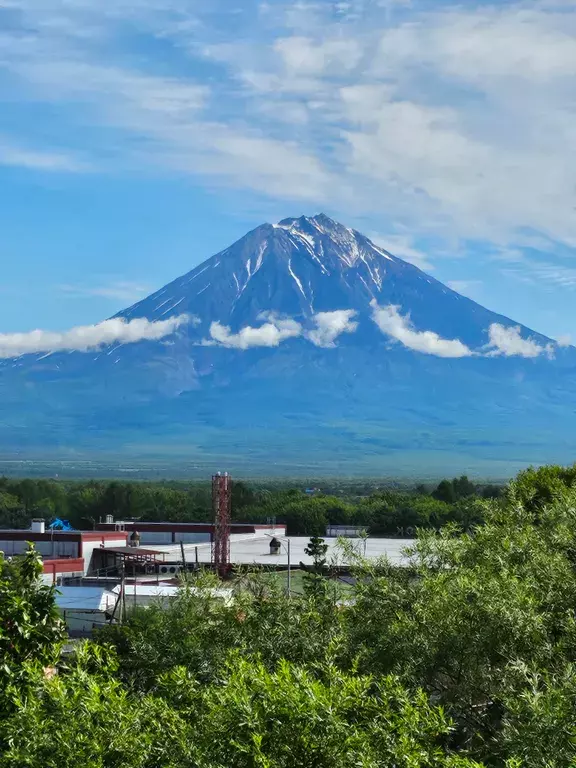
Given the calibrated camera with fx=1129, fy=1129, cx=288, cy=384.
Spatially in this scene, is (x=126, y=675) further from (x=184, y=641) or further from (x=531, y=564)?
(x=531, y=564)

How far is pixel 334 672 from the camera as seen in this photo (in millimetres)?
11945

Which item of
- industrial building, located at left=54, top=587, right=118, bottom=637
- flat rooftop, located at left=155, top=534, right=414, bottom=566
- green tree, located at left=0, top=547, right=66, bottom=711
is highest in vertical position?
green tree, located at left=0, top=547, right=66, bottom=711

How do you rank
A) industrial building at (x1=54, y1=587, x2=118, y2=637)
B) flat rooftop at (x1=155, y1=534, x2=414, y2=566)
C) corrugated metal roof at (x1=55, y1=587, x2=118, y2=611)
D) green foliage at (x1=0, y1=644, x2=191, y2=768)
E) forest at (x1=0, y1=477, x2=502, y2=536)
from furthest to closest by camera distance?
forest at (x1=0, y1=477, x2=502, y2=536)
flat rooftop at (x1=155, y1=534, x2=414, y2=566)
corrugated metal roof at (x1=55, y1=587, x2=118, y2=611)
industrial building at (x1=54, y1=587, x2=118, y2=637)
green foliage at (x1=0, y1=644, x2=191, y2=768)

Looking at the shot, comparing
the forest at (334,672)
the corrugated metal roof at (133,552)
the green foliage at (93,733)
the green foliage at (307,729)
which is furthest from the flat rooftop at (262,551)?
the green foliage at (307,729)

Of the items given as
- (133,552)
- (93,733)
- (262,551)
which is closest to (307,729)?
(93,733)

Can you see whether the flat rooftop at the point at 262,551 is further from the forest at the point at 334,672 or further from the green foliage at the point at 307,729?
the green foliage at the point at 307,729

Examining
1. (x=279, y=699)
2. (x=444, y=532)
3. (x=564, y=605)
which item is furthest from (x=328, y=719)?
(x=444, y=532)

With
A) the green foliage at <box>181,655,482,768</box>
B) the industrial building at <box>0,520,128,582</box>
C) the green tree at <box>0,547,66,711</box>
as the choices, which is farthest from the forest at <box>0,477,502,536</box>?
the green foliage at <box>181,655,482,768</box>

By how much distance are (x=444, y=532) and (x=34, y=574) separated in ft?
27.1

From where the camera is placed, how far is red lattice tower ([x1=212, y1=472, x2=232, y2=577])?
55438 millimetres

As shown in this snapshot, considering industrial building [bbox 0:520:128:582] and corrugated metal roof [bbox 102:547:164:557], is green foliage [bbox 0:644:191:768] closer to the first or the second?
industrial building [bbox 0:520:128:582]

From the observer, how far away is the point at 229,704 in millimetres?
10984

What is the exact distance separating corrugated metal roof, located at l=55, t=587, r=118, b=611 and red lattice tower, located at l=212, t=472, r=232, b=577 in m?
9.77

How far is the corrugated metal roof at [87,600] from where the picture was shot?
1645 inches
